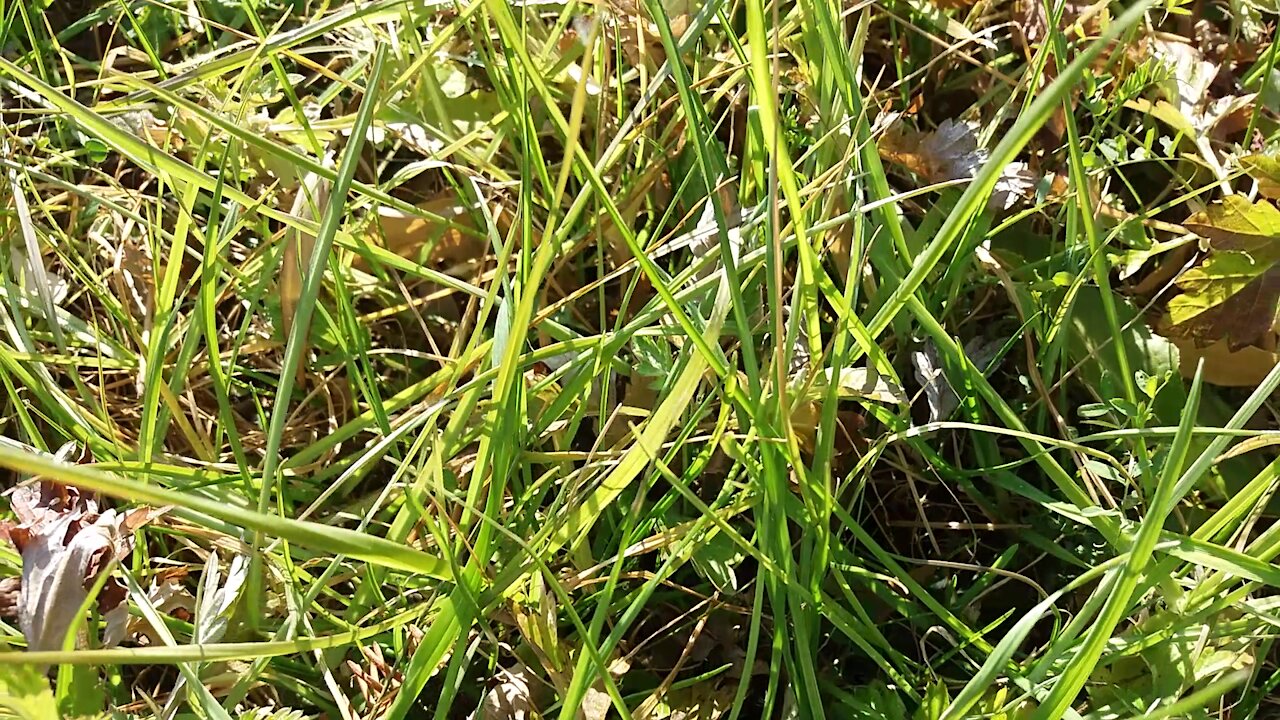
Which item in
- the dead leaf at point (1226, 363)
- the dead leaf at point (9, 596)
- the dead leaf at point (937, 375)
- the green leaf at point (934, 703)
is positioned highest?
the dead leaf at point (9, 596)

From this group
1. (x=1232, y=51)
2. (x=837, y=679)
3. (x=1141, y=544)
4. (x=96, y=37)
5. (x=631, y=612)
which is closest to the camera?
(x=1141, y=544)

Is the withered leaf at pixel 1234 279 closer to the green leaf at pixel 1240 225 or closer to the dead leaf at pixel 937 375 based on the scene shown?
the green leaf at pixel 1240 225

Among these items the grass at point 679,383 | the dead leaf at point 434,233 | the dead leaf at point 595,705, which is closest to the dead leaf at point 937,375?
the grass at point 679,383

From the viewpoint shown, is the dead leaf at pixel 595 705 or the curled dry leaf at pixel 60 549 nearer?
the curled dry leaf at pixel 60 549

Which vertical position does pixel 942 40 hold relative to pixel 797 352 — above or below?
above

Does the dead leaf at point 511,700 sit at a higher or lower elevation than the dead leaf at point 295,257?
lower

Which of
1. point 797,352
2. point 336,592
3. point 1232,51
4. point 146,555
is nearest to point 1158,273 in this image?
point 1232,51

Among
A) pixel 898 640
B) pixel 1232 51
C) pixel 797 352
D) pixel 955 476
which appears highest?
pixel 1232 51

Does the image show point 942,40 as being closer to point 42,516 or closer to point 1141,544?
point 1141,544
